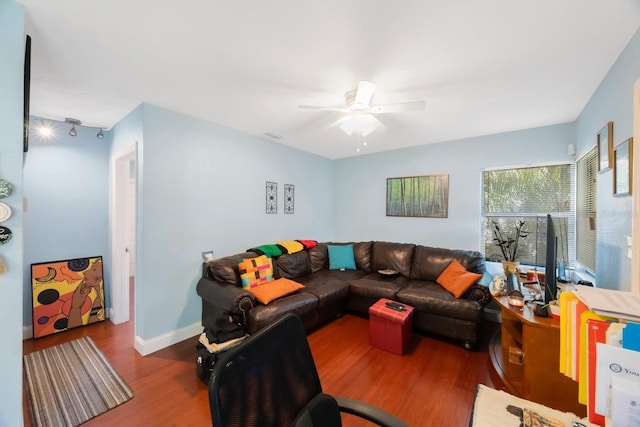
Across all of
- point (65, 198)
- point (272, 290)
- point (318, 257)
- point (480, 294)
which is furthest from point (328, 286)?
point (65, 198)

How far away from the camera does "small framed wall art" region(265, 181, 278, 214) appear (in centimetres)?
373

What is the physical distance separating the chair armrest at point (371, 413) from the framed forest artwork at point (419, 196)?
128 inches

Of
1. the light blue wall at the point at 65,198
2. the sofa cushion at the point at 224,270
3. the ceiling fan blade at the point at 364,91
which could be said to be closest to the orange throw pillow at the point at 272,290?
the sofa cushion at the point at 224,270

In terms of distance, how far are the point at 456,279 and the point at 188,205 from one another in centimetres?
317

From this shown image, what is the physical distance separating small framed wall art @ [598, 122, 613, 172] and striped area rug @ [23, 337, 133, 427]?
13.0ft

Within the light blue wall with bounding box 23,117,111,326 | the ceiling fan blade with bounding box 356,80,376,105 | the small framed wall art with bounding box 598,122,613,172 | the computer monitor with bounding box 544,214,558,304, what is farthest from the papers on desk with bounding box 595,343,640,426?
the light blue wall with bounding box 23,117,111,326

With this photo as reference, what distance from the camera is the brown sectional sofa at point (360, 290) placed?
8.36 feet

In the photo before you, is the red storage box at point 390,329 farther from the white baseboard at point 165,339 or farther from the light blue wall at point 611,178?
the white baseboard at point 165,339

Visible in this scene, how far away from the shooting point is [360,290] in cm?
329

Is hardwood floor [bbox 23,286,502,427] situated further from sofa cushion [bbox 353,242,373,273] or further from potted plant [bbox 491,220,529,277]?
sofa cushion [bbox 353,242,373,273]

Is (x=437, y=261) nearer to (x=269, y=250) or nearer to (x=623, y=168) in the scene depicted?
(x=623, y=168)

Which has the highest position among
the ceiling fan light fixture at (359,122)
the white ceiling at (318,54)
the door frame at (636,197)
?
the white ceiling at (318,54)

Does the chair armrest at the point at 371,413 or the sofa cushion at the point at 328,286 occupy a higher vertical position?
the chair armrest at the point at 371,413

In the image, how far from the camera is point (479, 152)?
349cm
